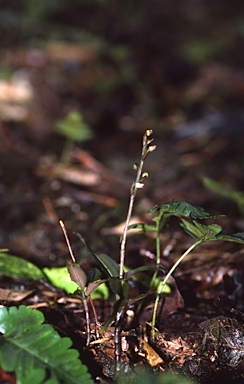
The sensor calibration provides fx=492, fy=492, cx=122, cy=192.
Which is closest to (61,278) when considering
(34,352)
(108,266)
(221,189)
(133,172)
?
(108,266)

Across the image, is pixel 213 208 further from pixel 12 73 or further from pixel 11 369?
pixel 12 73

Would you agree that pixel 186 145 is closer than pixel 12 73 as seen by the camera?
Yes

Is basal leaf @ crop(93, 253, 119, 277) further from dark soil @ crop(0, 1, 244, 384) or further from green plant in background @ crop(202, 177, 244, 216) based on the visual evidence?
green plant in background @ crop(202, 177, 244, 216)

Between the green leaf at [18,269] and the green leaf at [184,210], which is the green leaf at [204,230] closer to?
the green leaf at [184,210]

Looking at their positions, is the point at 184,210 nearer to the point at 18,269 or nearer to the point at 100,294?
the point at 100,294

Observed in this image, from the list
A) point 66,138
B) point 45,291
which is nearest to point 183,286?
point 45,291

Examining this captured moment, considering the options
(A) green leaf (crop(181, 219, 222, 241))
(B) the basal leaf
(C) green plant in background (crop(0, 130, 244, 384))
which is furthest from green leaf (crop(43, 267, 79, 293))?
(A) green leaf (crop(181, 219, 222, 241))
